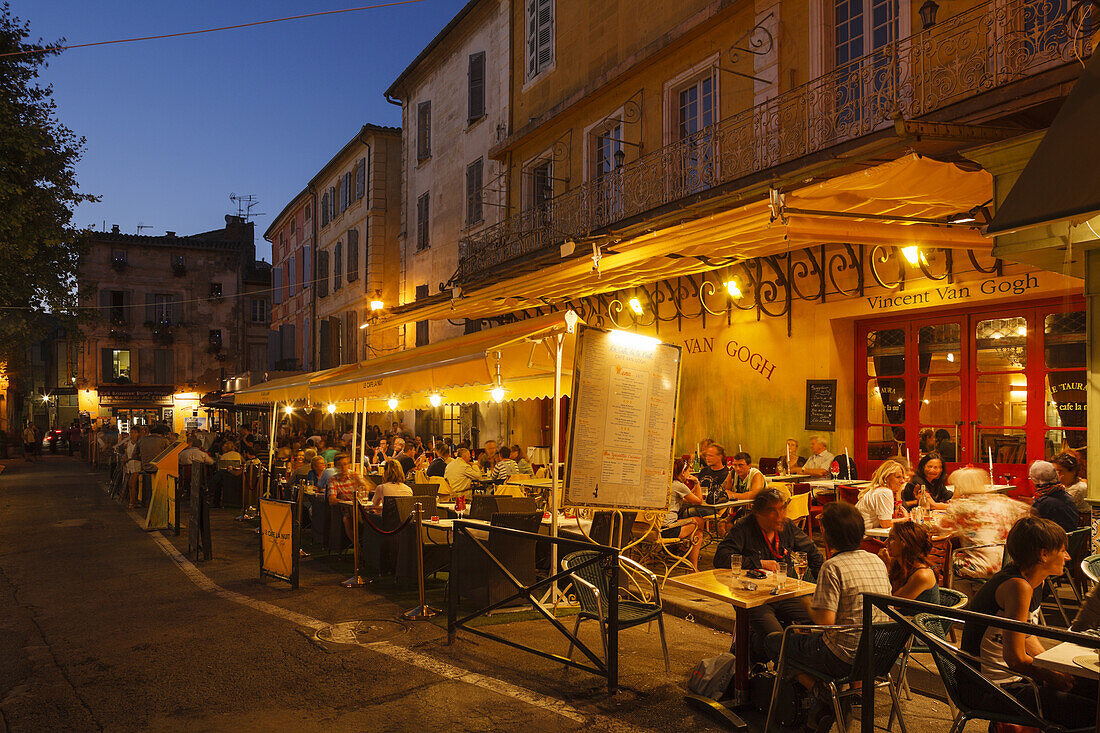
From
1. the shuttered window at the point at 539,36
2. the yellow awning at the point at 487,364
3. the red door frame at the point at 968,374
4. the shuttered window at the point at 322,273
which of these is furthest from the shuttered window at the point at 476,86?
the shuttered window at the point at 322,273

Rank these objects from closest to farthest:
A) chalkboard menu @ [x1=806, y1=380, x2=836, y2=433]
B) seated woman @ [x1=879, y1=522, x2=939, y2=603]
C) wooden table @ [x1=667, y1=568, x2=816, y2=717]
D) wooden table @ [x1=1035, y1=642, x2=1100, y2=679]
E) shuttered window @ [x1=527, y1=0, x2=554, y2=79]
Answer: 1. wooden table @ [x1=1035, y1=642, x2=1100, y2=679]
2. seated woman @ [x1=879, y1=522, x2=939, y2=603]
3. wooden table @ [x1=667, y1=568, x2=816, y2=717]
4. chalkboard menu @ [x1=806, y1=380, x2=836, y2=433]
5. shuttered window @ [x1=527, y1=0, x2=554, y2=79]

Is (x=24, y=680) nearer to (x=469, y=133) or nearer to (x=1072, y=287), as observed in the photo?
(x=1072, y=287)

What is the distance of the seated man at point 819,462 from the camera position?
11.0m

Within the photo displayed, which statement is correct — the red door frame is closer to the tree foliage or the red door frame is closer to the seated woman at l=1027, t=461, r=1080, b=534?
the seated woman at l=1027, t=461, r=1080, b=534

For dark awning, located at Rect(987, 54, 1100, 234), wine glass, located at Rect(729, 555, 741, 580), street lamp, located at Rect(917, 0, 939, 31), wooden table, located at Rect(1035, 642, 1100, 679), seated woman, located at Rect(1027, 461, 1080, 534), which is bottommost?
wooden table, located at Rect(1035, 642, 1100, 679)

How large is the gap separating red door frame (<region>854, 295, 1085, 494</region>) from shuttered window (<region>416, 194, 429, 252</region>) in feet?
49.4

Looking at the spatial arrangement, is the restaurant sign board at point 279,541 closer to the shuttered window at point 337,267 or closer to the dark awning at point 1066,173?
the dark awning at point 1066,173

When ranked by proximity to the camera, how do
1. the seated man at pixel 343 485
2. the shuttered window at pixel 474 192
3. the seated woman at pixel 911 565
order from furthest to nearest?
1. the shuttered window at pixel 474 192
2. the seated man at pixel 343 485
3. the seated woman at pixel 911 565

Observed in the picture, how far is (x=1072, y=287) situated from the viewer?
8.89m

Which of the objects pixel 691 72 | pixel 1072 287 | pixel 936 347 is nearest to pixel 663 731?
pixel 1072 287

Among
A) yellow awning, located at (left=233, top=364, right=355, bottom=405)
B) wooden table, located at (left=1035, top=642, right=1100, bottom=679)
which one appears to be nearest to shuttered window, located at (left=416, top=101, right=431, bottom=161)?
yellow awning, located at (left=233, top=364, right=355, bottom=405)

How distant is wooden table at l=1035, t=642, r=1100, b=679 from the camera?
3.38 m

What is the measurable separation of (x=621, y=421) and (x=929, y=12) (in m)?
5.70

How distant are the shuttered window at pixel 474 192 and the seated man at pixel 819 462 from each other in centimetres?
1145
